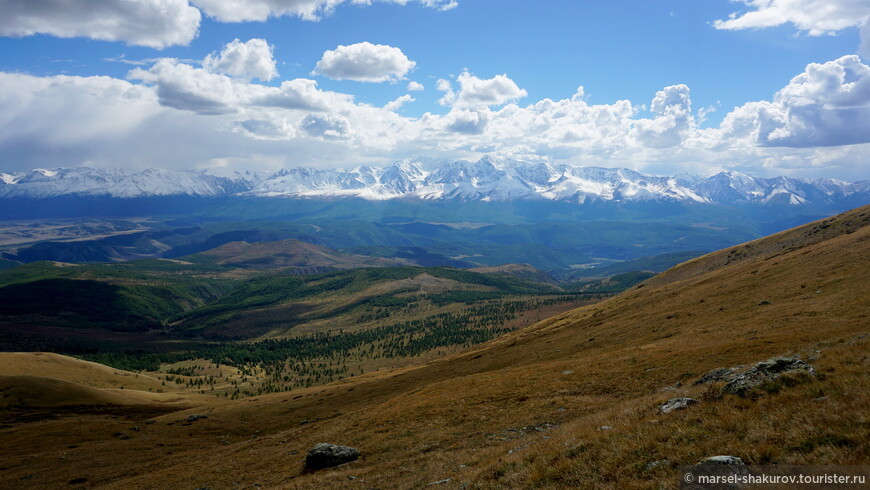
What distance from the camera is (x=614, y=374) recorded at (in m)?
37.1

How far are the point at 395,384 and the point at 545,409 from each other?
46.5 metres

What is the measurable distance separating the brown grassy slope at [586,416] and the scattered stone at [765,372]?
32.3 inches

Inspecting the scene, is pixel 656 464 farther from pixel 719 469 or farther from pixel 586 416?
pixel 586 416

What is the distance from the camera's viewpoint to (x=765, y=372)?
1950 cm

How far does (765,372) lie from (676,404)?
413 centimetres

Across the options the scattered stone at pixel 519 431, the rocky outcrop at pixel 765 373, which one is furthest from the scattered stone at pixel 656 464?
the scattered stone at pixel 519 431

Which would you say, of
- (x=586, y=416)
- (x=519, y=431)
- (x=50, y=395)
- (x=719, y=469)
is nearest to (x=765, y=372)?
(x=719, y=469)

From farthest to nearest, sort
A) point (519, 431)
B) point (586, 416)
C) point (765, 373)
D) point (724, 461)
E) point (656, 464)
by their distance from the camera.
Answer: point (519, 431), point (586, 416), point (765, 373), point (656, 464), point (724, 461)

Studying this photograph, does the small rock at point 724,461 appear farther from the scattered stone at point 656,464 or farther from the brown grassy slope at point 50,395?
the brown grassy slope at point 50,395

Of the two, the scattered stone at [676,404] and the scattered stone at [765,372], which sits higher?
the scattered stone at [765,372]

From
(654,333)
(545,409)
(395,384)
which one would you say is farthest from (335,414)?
(654,333)

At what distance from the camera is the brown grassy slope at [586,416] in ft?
49.9

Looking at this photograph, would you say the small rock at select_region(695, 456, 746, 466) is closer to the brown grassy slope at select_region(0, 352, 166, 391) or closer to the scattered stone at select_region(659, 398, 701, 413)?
the scattered stone at select_region(659, 398, 701, 413)

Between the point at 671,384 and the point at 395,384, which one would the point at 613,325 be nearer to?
the point at 395,384
